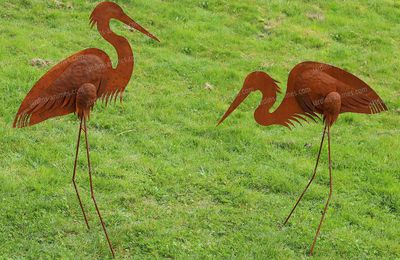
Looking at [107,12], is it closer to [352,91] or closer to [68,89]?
[68,89]

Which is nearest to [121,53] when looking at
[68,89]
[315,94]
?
[68,89]

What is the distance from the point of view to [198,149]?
8.55m

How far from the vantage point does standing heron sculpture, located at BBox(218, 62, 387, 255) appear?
6.45m

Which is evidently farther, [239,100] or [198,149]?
[198,149]

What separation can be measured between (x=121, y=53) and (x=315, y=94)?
2.11m

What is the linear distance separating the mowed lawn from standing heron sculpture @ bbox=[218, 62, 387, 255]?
3.51ft

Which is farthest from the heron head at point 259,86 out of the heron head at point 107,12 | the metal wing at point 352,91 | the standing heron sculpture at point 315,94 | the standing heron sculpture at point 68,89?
the standing heron sculpture at point 68,89

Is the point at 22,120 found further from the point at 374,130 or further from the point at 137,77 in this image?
the point at 374,130

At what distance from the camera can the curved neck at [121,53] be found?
6.37 m

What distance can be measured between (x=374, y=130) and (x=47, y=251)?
5337 millimetres

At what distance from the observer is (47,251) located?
6414 mm

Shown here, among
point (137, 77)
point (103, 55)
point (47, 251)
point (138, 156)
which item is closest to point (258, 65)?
point (137, 77)

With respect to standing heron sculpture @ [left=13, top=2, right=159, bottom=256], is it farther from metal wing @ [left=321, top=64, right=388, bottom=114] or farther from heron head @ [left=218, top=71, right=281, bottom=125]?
metal wing @ [left=321, top=64, right=388, bottom=114]

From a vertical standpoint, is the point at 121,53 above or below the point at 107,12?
below
